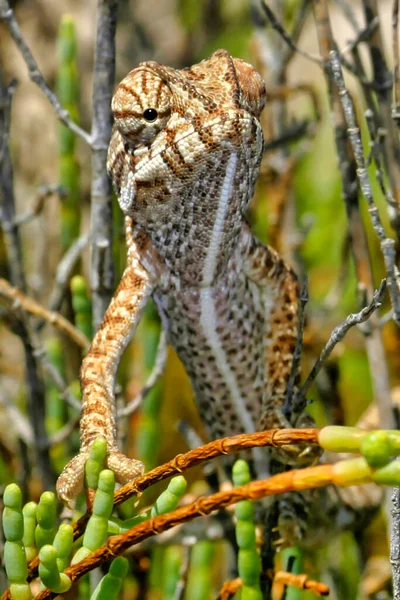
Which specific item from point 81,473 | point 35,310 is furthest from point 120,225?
point 81,473

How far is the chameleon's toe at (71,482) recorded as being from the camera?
1049mm

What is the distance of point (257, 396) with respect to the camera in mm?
1506

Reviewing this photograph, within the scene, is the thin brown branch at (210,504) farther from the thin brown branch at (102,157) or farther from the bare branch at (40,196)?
the bare branch at (40,196)

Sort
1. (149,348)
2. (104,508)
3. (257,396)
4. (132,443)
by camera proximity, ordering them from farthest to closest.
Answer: (132,443) → (149,348) → (257,396) → (104,508)

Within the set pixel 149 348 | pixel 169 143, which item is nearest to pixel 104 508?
pixel 169 143

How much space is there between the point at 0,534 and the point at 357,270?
2.38 ft

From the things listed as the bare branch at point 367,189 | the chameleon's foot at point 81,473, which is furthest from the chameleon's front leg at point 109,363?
the bare branch at point 367,189

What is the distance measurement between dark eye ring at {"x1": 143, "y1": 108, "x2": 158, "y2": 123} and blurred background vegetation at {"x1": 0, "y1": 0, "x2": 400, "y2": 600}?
1.58 ft

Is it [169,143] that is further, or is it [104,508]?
[169,143]

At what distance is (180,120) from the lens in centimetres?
110

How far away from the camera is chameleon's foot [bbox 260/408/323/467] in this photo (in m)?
1.25

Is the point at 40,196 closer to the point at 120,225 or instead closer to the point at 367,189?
the point at 120,225

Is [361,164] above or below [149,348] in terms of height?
below

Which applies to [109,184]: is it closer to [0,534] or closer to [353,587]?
[0,534]
